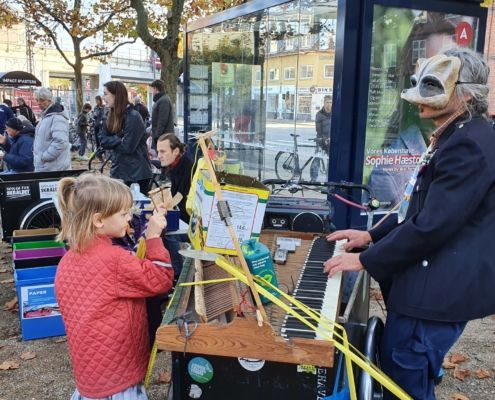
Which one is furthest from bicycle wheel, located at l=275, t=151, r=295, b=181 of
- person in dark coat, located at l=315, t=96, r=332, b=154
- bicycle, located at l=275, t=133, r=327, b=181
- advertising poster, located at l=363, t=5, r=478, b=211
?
advertising poster, located at l=363, t=5, r=478, b=211

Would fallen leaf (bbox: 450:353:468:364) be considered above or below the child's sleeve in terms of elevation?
below

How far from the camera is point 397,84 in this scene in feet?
16.5

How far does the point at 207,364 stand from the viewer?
1.81 m

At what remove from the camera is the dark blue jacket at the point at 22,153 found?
580 centimetres

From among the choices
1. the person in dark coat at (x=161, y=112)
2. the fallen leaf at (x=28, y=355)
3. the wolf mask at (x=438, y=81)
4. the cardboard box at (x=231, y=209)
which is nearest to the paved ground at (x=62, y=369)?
the fallen leaf at (x=28, y=355)

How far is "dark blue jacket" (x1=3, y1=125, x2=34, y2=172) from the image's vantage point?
5805 mm

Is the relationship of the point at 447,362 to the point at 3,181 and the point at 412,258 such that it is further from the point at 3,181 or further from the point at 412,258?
the point at 3,181

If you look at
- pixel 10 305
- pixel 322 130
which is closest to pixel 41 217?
pixel 10 305

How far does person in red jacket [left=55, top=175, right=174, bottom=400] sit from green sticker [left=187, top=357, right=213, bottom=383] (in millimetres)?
367

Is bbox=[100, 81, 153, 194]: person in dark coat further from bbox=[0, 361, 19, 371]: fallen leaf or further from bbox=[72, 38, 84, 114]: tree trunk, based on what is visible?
bbox=[72, 38, 84, 114]: tree trunk

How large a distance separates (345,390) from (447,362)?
6.72ft

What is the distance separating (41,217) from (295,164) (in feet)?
9.74

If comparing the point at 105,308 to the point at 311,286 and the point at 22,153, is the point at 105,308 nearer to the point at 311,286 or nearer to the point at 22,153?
the point at 311,286

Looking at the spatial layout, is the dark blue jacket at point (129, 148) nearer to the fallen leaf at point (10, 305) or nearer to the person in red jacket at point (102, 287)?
the fallen leaf at point (10, 305)
